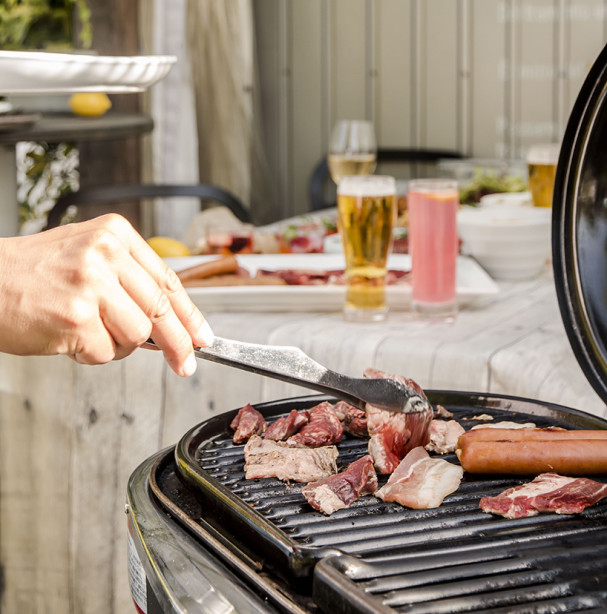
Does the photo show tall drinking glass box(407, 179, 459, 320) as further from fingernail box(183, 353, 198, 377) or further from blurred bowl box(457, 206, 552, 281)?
fingernail box(183, 353, 198, 377)

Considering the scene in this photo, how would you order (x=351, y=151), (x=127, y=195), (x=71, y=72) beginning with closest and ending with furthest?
(x=71, y=72)
(x=351, y=151)
(x=127, y=195)

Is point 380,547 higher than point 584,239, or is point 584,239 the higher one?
point 584,239

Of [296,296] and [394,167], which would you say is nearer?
[296,296]

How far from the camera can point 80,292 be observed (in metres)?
0.86

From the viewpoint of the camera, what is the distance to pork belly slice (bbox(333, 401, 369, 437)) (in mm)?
1181

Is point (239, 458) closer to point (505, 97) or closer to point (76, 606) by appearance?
point (76, 606)

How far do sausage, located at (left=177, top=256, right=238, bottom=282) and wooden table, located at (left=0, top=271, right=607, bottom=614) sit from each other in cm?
13

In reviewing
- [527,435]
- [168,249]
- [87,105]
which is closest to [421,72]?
[87,105]

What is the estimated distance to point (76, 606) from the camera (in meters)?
1.81

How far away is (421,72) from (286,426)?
460 cm

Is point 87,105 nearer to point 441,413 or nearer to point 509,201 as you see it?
point 509,201

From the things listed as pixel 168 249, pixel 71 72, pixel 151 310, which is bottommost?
pixel 168 249

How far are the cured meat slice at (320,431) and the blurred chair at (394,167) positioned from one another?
12.9ft

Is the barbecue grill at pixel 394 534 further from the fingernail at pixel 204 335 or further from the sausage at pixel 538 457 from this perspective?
the fingernail at pixel 204 335
